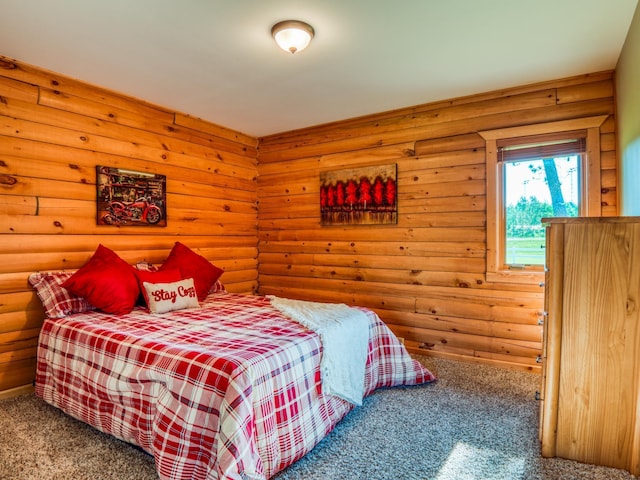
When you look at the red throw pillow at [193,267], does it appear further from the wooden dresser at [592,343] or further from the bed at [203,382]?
the wooden dresser at [592,343]

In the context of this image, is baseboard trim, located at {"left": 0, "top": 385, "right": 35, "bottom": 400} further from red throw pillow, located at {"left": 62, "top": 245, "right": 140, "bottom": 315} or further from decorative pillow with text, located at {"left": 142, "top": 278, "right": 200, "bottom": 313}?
decorative pillow with text, located at {"left": 142, "top": 278, "right": 200, "bottom": 313}

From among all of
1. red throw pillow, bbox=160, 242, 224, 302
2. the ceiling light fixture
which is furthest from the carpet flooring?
the ceiling light fixture

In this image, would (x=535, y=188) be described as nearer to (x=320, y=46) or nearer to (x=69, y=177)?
(x=320, y=46)

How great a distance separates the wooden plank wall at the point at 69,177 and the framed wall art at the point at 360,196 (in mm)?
1280

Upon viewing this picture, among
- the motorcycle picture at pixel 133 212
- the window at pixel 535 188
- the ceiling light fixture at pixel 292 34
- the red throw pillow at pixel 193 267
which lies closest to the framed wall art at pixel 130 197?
the motorcycle picture at pixel 133 212

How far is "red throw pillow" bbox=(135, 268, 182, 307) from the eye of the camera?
2.97 metres

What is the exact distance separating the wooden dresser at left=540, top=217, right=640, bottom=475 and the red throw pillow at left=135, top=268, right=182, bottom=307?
266 cm

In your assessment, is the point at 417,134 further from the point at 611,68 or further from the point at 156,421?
the point at 156,421

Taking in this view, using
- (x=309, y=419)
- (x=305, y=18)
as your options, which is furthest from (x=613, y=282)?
(x=305, y=18)

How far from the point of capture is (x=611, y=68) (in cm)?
281

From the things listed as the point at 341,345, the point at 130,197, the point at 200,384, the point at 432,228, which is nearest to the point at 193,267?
the point at 130,197

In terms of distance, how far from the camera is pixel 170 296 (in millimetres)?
2957

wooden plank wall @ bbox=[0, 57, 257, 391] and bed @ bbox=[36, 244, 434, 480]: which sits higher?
wooden plank wall @ bbox=[0, 57, 257, 391]

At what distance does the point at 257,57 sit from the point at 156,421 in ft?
7.70
